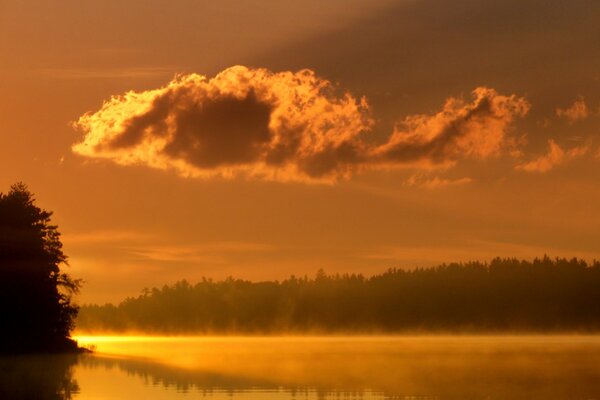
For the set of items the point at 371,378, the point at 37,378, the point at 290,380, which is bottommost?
the point at 37,378

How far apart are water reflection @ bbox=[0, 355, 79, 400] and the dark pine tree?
149 inches

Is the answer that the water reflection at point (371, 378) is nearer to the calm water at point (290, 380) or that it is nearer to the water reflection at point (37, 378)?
the calm water at point (290, 380)

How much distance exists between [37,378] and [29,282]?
2923cm

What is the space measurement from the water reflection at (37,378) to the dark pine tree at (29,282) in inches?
149

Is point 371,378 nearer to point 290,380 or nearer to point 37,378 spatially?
point 290,380

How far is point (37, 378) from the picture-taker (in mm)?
62906

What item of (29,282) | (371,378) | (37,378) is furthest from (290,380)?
(29,282)

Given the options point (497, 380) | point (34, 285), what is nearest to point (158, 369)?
point (34, 285)

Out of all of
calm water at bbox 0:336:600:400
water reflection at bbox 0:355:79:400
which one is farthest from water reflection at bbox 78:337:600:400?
water reflection at bbox 0:355:79:400

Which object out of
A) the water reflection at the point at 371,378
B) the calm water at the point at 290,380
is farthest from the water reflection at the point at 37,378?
the water reflection at the point at 371,378

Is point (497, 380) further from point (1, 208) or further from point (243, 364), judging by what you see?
point (1, 208)

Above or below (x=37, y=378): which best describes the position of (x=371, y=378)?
above

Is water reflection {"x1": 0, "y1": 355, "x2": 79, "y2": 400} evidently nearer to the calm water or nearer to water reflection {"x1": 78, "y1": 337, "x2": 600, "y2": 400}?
the calm water

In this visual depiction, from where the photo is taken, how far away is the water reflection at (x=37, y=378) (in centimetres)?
5168
